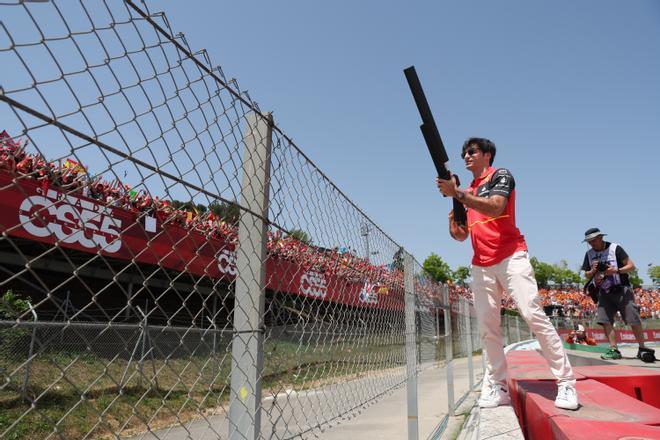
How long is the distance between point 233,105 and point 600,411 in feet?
7.12

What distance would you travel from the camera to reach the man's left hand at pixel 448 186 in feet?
A: 8.36

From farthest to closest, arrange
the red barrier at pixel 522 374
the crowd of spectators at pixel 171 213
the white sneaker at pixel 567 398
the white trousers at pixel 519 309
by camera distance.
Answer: the red barrier at pixel 522 374
the white trousers at pixel 519 309
the white sneaker at pixel 567 398
the crowd of spectators at pixel 171 213

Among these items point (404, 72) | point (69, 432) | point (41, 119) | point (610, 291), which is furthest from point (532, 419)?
point (69, 432)

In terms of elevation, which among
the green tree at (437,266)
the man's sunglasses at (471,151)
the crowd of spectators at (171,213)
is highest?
the green tree at (437,266)

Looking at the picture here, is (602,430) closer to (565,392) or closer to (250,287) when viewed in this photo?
(565,392)

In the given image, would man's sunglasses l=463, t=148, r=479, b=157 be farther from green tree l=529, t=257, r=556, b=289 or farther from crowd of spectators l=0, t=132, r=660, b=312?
green tree l=529, t=257, r=556, b=289

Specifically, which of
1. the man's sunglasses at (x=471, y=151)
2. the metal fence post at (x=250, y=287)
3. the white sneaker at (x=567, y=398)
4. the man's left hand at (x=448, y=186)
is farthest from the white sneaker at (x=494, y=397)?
the metal fence post at (x=250, y=287)

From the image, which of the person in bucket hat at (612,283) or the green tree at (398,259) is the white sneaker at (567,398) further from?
the person in bucket hat at (612,283)

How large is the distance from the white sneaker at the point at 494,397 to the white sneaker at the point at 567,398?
0.74 metres

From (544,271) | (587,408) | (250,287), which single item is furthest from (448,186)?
(544,271)

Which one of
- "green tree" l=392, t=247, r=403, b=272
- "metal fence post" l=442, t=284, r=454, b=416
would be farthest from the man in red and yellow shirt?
"metal fence post" l=442, t=284, r=454, b=416

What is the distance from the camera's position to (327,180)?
97.7 inches

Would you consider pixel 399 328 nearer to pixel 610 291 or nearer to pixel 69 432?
pixel 610 291

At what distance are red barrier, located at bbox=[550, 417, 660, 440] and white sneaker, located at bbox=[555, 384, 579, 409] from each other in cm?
32
